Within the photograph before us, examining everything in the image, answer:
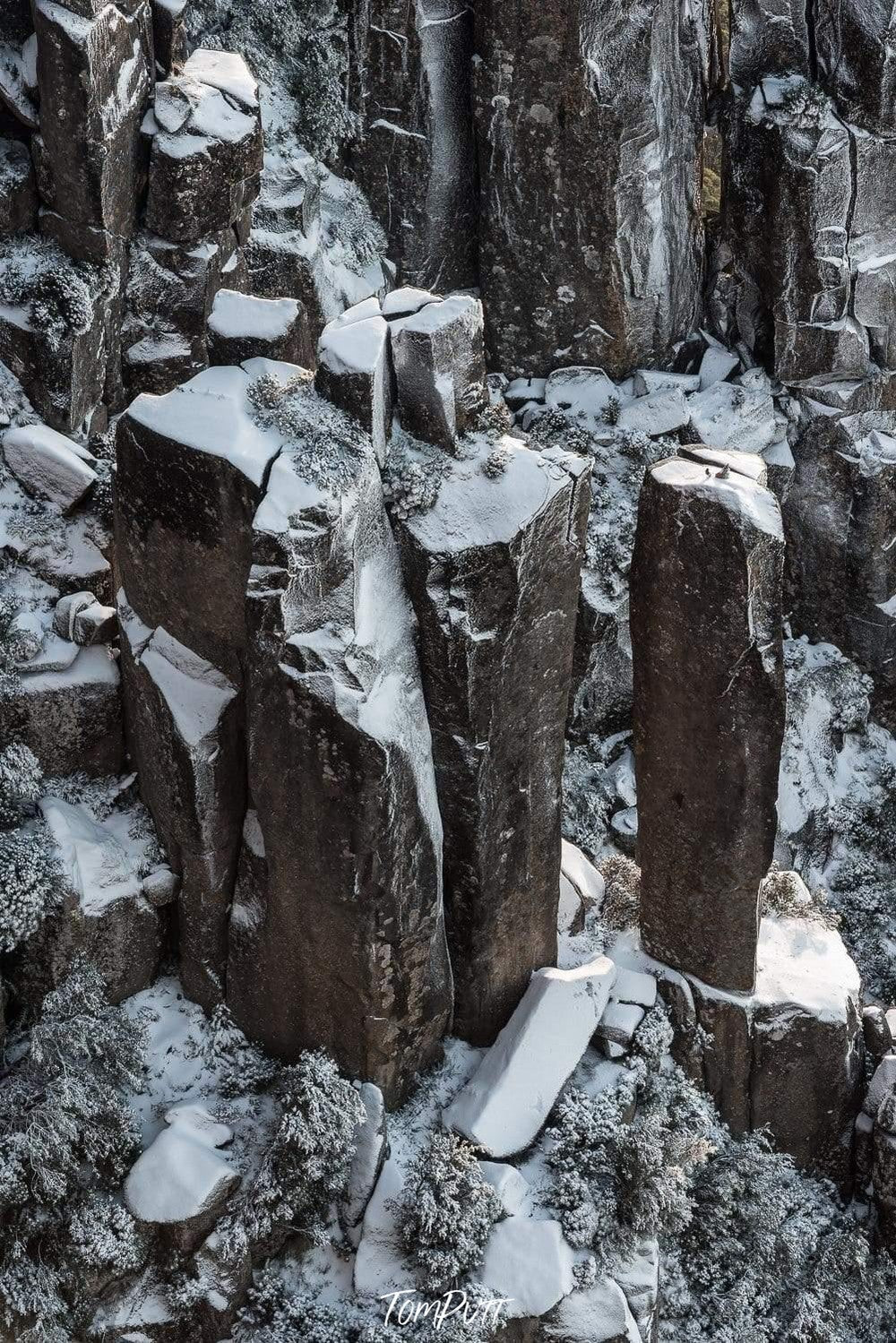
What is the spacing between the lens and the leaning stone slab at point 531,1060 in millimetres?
10930

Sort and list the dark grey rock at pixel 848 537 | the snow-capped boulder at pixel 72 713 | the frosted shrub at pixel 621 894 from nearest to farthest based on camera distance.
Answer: the snow-capped boulder at pixel 72 713 < the frosted shrub at pixel 621 894 < the dark grey rock at pixel 848 537

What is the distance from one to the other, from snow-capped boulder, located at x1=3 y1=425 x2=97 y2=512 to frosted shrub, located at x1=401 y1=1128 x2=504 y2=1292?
227 inches

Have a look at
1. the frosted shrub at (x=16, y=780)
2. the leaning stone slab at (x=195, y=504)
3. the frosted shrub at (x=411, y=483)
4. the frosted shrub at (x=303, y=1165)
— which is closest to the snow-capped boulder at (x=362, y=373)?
the frosted shrub at (x=411, y=483)

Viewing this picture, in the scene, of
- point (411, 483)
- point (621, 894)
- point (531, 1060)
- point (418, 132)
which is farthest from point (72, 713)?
point (418, 132)

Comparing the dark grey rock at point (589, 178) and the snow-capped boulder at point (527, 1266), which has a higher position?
the dark grey rock at point (589, 178)

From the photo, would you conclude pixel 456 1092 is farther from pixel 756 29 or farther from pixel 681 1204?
pixel 756 29

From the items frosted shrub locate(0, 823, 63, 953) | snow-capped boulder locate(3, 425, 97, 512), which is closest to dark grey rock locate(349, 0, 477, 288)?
snow-capped boulder locate(3, 425, 97, 512)

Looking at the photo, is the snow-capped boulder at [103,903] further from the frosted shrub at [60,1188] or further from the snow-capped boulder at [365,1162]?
the snow-capped boulder at [365,1162]

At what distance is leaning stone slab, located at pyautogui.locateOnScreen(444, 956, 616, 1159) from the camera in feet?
35.9

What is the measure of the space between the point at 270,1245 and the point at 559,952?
325 centimetres

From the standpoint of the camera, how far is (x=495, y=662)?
10.3m

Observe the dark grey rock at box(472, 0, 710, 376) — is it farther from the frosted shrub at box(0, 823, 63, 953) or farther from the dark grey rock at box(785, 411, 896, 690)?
the frosted shrub at box(0, 823, 63, 953)

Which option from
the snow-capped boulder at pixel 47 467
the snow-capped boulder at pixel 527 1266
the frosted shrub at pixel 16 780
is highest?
the snow-capped boulder at pixel 47 467

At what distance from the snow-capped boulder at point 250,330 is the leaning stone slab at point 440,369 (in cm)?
86
